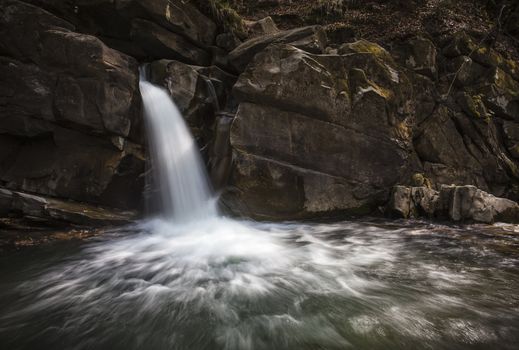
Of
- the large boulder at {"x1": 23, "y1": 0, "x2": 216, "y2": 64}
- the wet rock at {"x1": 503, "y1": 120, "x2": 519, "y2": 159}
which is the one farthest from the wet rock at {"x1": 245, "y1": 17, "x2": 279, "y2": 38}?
the wet rock at {"x1": 503, "y1": 120, "x2": 519, "y2": 159}

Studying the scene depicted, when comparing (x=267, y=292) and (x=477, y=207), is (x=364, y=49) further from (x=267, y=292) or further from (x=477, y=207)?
(x=267, y=292)

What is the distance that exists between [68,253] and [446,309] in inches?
238

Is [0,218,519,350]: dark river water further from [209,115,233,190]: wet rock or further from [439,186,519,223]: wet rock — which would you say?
[209,115,233,190]: wet rock

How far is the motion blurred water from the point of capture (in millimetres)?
2924

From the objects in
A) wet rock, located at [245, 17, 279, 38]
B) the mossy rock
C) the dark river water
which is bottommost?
the dark river water

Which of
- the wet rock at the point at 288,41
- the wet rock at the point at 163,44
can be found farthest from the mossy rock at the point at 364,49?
the wet rock at the point at 163,44

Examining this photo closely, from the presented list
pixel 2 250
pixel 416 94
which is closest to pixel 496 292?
pixel 2 250

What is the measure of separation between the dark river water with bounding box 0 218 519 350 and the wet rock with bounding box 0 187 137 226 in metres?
0.85

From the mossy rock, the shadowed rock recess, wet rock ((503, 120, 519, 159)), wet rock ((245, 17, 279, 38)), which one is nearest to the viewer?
the shadowed rock recess

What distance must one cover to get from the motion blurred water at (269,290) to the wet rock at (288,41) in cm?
577

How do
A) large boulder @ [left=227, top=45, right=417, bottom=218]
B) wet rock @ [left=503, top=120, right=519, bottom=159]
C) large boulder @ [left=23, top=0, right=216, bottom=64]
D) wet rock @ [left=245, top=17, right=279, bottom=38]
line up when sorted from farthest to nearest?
wet rock @ [left=245, top=17, right=279, bottom=38], wet rock @ [left=503, top=120, right=519, bottom=159], large boulder @ [left=23, top=0, right=216, bottom=64], large boulder @ [left=227, top=45, right=417, bottom=218]

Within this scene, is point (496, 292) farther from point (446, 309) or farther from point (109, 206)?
point (109, 206)

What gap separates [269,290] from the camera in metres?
4.00

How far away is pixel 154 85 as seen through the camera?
29.9 ft
